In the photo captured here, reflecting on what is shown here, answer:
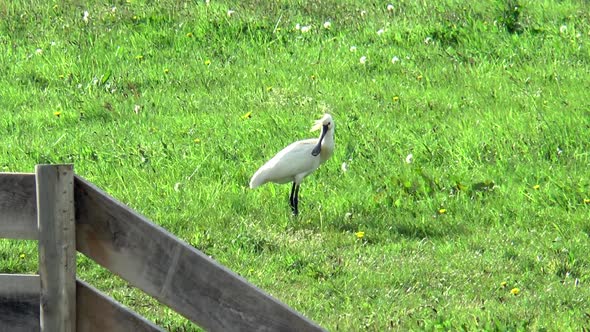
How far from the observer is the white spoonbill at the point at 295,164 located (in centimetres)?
749

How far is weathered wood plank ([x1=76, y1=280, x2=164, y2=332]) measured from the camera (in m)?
3.39

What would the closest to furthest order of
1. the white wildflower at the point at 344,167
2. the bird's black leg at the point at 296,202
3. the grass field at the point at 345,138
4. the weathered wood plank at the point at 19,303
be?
the weathered wood plank at the point at 19,303 < the grass field at the point at 345,138 < the bird's black leg at the point at 296,202 < the white wildflower at the point at 344,167

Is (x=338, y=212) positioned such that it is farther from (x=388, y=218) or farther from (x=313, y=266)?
(x=313, y=266)

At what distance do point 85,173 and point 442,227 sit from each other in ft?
9.24

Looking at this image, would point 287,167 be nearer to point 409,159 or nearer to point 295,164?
point 295,164

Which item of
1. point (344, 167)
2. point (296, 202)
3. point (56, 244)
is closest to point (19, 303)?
point (56, 244)

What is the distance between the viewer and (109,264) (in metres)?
3.33

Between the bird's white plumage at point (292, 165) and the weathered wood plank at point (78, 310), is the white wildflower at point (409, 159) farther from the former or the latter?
the weathered wood plank at point (78, 310)

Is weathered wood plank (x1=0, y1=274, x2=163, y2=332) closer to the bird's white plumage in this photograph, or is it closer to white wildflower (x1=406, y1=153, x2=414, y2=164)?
the bird's white plumage

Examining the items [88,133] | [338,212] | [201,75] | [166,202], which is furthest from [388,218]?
[201,75]

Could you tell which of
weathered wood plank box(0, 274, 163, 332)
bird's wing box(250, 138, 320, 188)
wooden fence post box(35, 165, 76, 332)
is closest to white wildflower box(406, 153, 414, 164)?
bird's wing box(250, 138, 320, 188)

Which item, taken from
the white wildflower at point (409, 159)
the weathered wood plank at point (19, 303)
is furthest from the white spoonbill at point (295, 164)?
the weathered wood plank at point (19, 303)

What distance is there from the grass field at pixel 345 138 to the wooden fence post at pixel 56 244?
7.82 feet

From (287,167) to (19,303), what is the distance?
13.5 feet
